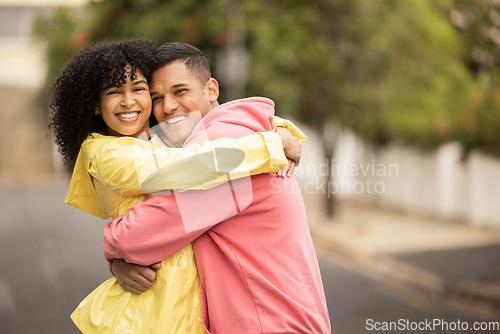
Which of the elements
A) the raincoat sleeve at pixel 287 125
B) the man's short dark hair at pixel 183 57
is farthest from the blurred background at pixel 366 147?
the man's short dark hair at pixel 183 57

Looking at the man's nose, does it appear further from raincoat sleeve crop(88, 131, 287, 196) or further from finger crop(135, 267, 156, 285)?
finger crop(135, 267, 156, 285)

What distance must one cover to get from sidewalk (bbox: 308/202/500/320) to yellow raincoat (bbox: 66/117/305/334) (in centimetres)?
552

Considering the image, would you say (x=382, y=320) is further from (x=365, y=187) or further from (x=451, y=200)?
(x=365, y=187)

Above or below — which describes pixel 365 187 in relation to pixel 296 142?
below

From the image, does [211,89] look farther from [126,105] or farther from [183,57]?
[126,105]

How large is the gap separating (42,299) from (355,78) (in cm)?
882

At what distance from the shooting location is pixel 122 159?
1.96 meters

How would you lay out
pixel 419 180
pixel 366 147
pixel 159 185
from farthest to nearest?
pixel 366 147 → pixel 419 180 → pixel 159 185

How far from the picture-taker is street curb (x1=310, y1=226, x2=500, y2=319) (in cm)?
706

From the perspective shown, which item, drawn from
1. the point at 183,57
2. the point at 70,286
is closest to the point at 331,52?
the point at 70,286

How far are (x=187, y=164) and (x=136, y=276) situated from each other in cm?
41

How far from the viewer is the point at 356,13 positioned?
13.1m

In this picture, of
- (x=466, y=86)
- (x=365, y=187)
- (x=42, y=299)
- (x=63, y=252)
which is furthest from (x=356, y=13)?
(x=42, y=299)

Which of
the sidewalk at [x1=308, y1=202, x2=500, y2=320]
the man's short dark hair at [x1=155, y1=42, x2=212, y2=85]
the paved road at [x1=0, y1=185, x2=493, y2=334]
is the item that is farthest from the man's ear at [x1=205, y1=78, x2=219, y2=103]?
the sidewalk at [x1=308, y1=202, x2=500, y2=320]
